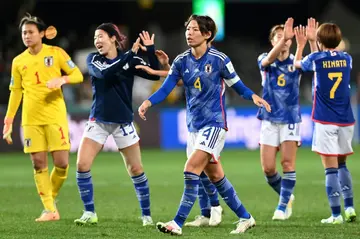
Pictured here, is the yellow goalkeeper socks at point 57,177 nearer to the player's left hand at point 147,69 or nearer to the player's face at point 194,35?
the player's left hand at point 147,69

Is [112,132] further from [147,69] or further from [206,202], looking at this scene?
[206,202]

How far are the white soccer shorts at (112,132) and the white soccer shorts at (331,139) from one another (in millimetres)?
1951

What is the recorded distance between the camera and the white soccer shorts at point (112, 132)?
384 inches

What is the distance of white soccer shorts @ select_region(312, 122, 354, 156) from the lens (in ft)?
32.2

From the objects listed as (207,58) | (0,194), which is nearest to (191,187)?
(207,58)

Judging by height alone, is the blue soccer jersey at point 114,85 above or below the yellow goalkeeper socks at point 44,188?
above

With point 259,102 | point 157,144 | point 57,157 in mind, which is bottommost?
point 157,144

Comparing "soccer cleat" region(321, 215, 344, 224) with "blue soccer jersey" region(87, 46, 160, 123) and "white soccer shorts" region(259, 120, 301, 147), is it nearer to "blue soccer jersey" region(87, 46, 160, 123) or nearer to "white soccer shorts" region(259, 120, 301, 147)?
"white soccer shorts" region(259, 120, 301, 147)

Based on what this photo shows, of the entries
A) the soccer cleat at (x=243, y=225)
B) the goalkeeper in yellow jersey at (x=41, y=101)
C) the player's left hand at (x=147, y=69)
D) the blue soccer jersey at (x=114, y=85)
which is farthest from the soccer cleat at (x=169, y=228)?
the goalkeeper in yellow jersey at (x=41, y=101)

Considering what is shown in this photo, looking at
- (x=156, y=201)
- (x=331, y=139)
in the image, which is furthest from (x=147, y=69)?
(x=156, y=201)

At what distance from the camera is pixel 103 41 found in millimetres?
9641

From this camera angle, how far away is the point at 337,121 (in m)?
9.86

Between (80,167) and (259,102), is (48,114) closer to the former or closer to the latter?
(80,167)

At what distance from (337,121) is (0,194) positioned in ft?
17.9
